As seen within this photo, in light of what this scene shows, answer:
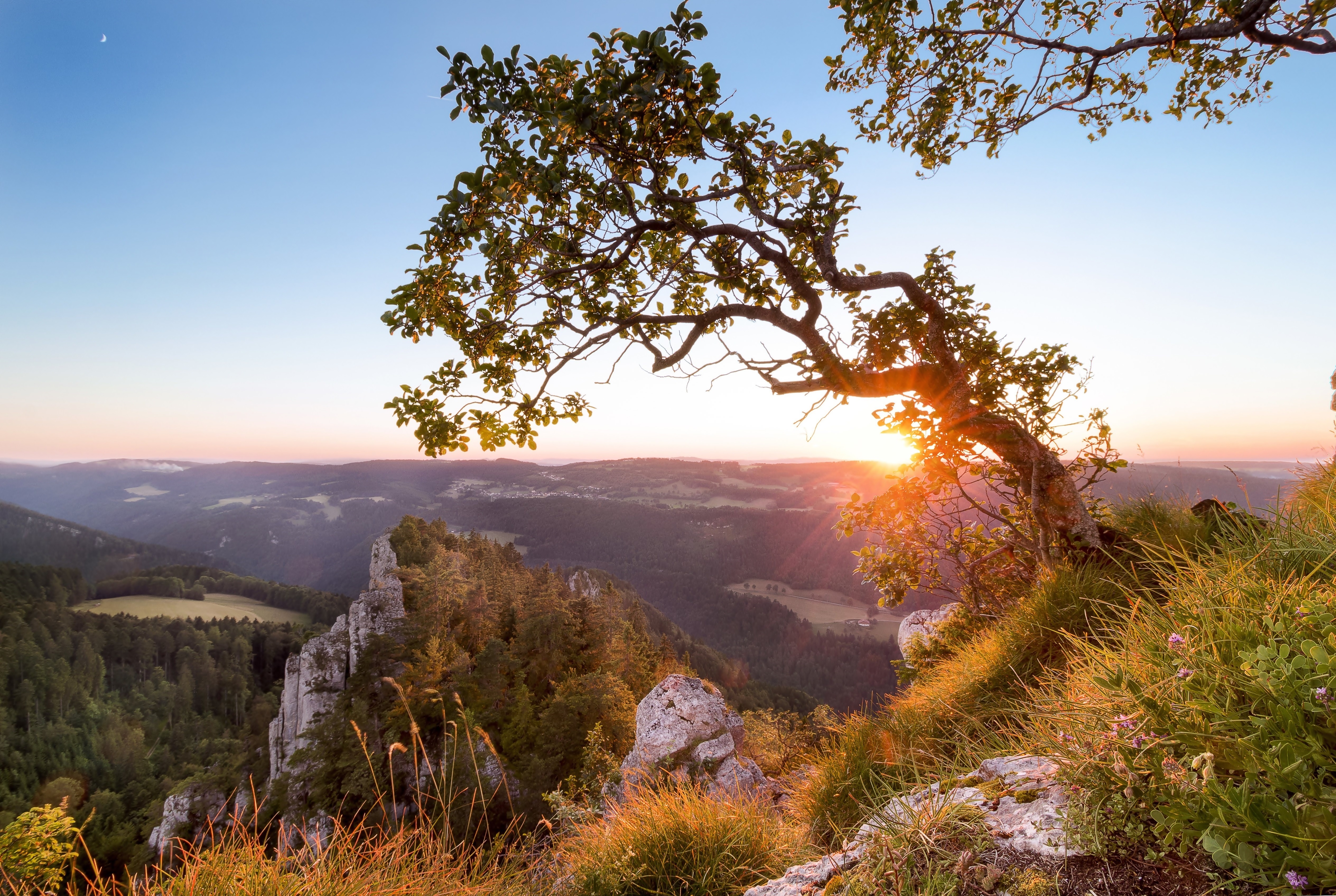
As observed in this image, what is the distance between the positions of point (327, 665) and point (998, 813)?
1896 inches

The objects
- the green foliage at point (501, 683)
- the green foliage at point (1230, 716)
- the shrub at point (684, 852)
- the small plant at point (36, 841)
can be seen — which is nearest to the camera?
the green foliage at point (1230, 716)

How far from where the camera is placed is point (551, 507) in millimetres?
170125

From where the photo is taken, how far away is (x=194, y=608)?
145 meters

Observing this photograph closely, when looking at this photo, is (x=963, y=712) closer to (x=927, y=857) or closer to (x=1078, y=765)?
(x=1078, y=765)

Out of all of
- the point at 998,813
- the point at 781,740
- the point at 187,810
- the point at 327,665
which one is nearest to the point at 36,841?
the point at 327,665

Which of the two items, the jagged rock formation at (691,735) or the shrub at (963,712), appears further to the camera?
the jagged rock formation at (691,735)

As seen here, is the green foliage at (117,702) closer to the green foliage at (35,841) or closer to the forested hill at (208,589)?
the forested hill at (208,589)

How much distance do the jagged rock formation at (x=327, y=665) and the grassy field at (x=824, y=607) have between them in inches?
3680

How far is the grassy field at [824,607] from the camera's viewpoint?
113 m

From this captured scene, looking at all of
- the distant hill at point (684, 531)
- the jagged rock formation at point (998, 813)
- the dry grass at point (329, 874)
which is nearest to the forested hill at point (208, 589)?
the distant hill at point (684, 531)

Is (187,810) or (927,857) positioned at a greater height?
(927,857)

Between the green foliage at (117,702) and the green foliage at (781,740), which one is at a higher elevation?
the green foliage at (781,740)

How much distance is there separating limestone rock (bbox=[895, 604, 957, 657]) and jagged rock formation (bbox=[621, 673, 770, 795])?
440 centimetres

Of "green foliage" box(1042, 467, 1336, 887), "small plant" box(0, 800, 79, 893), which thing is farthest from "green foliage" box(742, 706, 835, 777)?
"small plant" box(0, 800, 79, 893)
